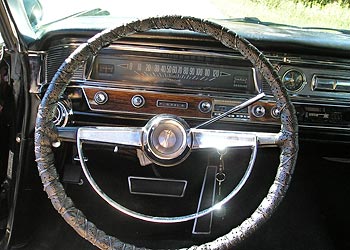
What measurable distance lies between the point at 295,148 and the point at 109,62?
90cm

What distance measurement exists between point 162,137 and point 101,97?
569mm

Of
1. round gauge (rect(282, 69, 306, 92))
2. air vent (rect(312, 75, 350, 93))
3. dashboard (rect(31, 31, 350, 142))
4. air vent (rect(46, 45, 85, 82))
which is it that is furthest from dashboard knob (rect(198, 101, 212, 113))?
air vent (rect(46, 45, 85, 82))

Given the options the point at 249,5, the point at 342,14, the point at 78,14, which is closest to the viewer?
the point at 78,14

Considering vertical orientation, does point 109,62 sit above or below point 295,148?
above

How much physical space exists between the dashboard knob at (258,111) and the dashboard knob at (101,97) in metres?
0.61

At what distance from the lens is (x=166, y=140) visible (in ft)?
5.81

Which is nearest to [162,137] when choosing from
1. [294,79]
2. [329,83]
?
[294,79]

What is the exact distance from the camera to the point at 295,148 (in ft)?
5.53

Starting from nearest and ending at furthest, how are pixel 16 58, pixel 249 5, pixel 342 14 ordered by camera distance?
pixel 16 58 → pixel 249 5 → pixel 342 14

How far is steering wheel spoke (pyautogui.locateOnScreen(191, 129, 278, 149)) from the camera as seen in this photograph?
5.81 feet

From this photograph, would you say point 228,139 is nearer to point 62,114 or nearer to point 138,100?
point 138,100

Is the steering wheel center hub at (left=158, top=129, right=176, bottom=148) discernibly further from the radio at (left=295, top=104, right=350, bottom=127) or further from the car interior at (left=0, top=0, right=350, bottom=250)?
the radio at (left=295, top=104, right=350, bottom=127)

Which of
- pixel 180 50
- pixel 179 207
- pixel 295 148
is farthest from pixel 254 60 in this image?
pixel 179 207

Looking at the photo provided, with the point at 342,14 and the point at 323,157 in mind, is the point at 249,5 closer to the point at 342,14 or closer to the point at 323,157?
the point at 342,14
